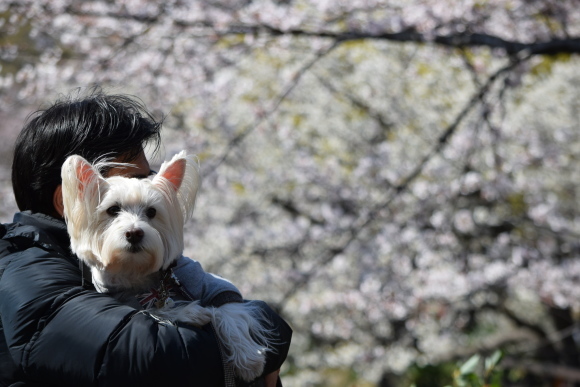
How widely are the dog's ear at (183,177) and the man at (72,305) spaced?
75 mm

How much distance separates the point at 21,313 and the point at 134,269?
0.82ft

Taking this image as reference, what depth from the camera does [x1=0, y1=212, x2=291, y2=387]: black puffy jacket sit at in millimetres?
1207

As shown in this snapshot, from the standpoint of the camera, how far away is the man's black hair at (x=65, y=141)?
1476 mm

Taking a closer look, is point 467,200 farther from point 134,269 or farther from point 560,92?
point 134,269

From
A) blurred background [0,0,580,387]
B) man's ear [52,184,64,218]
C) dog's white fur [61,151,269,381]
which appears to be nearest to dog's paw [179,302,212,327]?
dog's white fur [61,151,269,381]

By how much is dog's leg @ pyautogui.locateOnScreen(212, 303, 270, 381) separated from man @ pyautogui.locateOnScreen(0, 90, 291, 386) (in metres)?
0.03

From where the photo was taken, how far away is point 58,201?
59.2 inches

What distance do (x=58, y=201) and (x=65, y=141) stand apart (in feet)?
0.43

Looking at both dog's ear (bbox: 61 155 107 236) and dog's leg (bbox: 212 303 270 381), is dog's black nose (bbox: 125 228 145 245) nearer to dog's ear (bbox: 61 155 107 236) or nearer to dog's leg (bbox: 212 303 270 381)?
dog's ear (bbox: 61 155 107 236)

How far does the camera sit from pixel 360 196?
23.9 ft

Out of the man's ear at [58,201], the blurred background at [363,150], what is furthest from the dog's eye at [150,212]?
the blurred background at [363,150]

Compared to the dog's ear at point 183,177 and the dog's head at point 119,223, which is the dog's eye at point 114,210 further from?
the dog's ear at point 183,177

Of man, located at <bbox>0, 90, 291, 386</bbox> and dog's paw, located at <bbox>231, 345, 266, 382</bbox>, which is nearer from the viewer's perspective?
man, located at <bbox>0, 90, 291, 386</bbox>

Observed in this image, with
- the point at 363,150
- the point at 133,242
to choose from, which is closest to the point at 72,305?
the point at 133,242
